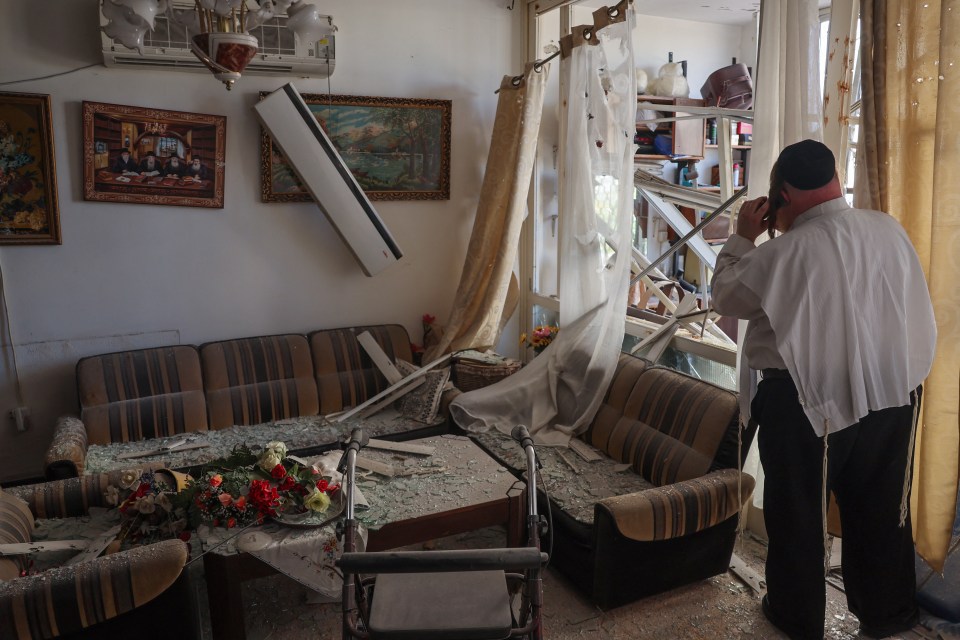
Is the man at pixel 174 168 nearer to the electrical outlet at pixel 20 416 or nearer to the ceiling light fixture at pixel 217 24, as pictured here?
the ceiling light fixture at pixel 217 24

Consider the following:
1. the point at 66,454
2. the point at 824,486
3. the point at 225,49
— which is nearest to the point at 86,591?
the point at 66,454

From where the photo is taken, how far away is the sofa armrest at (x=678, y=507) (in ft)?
8.13

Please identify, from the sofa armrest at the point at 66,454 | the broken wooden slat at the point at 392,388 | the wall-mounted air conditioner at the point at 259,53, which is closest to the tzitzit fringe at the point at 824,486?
the broken wooden slat at the point at 392,388

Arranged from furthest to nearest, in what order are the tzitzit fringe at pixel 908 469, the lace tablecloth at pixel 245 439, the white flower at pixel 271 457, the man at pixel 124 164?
the man at pixel 124 164, the lace tablecloth at pixel 245 439, the white flower at pixel 271 457, the tzitzit fringe at pixel 908 469

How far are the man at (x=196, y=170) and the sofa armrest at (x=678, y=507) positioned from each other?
2.78 m

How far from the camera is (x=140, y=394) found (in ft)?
11.9

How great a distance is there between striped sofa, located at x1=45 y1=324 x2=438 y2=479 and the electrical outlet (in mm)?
417

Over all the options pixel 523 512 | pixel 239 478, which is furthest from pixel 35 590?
pixel 523 512

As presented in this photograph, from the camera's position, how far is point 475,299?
14.0ft

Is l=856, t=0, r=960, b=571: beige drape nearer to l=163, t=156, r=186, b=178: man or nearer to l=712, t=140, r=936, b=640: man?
l=712, t=140, r=936, b=640: man

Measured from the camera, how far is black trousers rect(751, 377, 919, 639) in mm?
2234

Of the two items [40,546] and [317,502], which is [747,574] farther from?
[40,546]

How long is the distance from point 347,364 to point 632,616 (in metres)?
2.16

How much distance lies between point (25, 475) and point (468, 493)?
8.58ft
